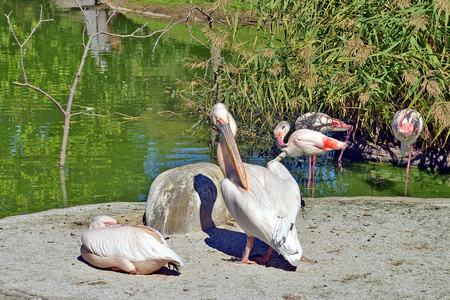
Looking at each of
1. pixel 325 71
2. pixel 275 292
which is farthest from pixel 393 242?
pixel 325 71

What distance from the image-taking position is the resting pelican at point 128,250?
173 inches

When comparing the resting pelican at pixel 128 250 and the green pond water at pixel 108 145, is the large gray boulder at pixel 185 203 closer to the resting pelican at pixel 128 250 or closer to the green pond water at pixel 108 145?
the resting pelican at pixel 128 250

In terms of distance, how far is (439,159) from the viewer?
8.32m

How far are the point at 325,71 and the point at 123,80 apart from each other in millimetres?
6892

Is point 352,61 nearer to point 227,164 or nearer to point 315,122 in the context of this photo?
point 315,122

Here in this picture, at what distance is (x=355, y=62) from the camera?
755 cm

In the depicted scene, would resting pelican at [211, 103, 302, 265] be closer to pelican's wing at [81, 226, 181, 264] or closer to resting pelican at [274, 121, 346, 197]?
pelican's wing at [81, 226, 181, 264]

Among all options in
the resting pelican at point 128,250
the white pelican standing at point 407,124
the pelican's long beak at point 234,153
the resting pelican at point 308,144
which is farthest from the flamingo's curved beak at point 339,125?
the resting pelican at point 128,250

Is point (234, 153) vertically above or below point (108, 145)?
above

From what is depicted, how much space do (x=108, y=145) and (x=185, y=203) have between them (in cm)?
358

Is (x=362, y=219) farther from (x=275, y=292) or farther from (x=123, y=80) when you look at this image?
(x=123, y=80)

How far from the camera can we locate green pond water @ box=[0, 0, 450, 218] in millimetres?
7234

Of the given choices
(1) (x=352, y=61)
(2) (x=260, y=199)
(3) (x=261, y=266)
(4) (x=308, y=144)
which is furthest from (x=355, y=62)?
(3) (x=261, y=266)

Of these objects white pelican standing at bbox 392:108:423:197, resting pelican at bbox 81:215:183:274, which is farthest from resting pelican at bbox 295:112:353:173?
resting pelican at bbox 81:215:183:274
